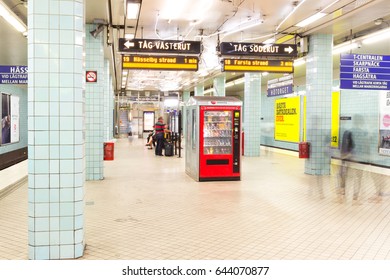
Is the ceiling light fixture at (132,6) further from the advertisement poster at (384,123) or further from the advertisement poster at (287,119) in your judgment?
the advertisement poster at (287,119)

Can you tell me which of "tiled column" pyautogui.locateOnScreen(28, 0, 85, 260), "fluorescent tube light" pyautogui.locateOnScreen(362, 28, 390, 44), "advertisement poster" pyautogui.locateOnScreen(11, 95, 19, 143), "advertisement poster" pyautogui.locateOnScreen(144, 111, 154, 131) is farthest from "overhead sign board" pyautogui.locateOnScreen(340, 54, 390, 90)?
"advertisement poster" pyautogui.locateOnScreen(144, 111, 154, 131)

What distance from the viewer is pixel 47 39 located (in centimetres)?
382

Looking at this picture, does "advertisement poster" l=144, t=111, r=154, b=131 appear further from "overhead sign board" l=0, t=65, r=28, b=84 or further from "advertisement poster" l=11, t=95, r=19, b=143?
"overhead sign board" l=0, t=65, r=28, b=84

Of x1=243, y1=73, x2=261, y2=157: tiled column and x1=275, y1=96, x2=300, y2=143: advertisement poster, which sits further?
x1=275, y1=96, x2=300, y2=143: advertisement poster

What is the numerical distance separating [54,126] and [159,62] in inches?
194

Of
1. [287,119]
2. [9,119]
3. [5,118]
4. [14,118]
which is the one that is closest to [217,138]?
[287,119]

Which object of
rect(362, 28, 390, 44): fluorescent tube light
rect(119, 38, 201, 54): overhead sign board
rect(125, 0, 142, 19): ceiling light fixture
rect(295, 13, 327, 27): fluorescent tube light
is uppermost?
rect(295, 13, 327, 27): fluorescent tube light

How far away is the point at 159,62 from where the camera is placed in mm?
8477

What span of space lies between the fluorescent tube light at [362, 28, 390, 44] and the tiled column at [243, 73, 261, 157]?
5933 mm

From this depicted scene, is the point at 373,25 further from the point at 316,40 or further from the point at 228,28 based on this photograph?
the point at 228,28

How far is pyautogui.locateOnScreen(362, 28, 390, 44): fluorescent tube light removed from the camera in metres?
8.75

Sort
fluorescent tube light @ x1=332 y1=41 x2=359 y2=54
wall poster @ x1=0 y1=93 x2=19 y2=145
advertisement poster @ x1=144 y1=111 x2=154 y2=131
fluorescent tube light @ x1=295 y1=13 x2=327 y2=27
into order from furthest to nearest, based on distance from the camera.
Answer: advertisement poster @ x1=144 y1=111 x2=154 y2=131 < wall poster @ x1=0 y1=93 x2=19 y2=145 < fluorescent tube light @ x1=332 y1=41 x2=359 y2=54 < fluorescent tube light @ x1=295 y1=13 x2=327 y2=27

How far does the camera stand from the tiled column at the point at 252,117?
1530 centimetres

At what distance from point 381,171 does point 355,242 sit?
22.3 feet
